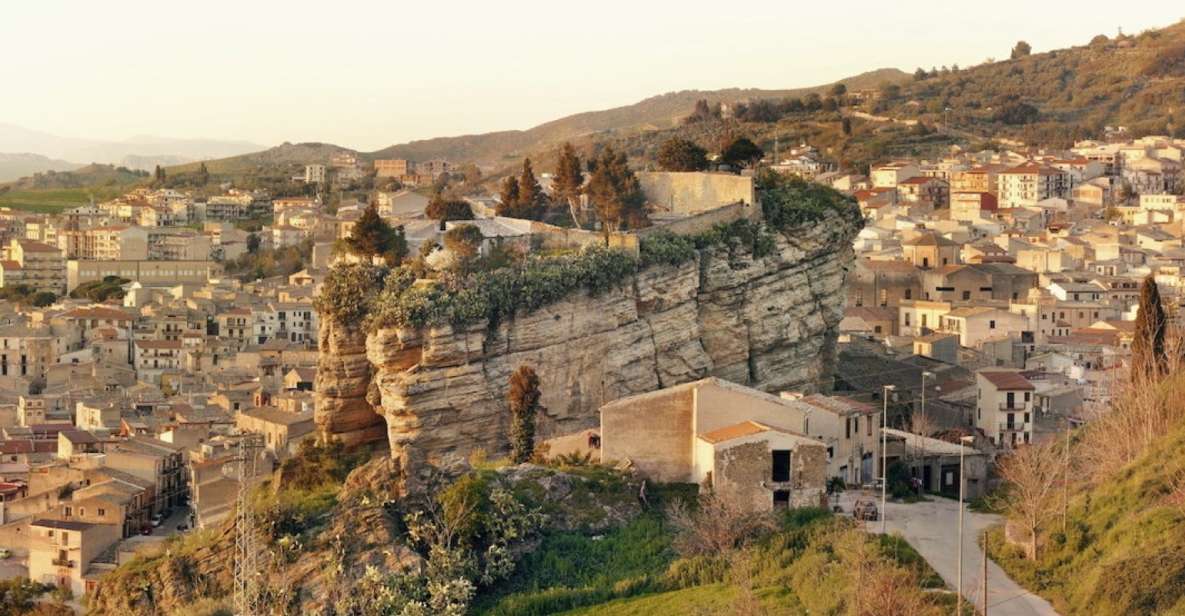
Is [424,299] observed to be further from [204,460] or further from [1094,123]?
[1094,123]

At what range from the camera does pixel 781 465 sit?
28.9 m

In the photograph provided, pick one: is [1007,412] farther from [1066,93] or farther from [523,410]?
[1066,93]

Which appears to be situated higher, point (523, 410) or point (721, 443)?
point (721, 443)

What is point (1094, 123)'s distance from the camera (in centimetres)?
11275

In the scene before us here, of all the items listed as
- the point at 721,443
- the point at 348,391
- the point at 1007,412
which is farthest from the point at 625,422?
the point at 1007,412

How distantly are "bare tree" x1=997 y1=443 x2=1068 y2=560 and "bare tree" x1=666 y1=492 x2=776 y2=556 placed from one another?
11.2 feet

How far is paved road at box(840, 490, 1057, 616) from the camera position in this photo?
23.9 meters

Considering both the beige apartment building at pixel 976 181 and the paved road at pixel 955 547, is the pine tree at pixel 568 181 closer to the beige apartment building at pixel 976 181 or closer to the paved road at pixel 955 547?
the paved road at pixel 955 547

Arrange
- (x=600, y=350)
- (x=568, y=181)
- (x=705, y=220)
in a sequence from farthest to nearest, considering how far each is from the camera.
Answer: (x=568, y=181) → (x=705, y=220) → (x=600, y=350)

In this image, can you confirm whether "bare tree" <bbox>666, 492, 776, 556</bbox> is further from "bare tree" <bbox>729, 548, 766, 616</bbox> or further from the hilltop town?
"bare tree" <bbox>729, 548, 766, 616</bbox>

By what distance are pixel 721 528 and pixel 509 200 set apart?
1808cm

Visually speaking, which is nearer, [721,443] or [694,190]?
[721,443]

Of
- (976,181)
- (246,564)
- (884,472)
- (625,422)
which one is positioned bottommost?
(246,564)

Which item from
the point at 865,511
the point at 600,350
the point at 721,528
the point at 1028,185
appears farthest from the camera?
the point at 1028,185
